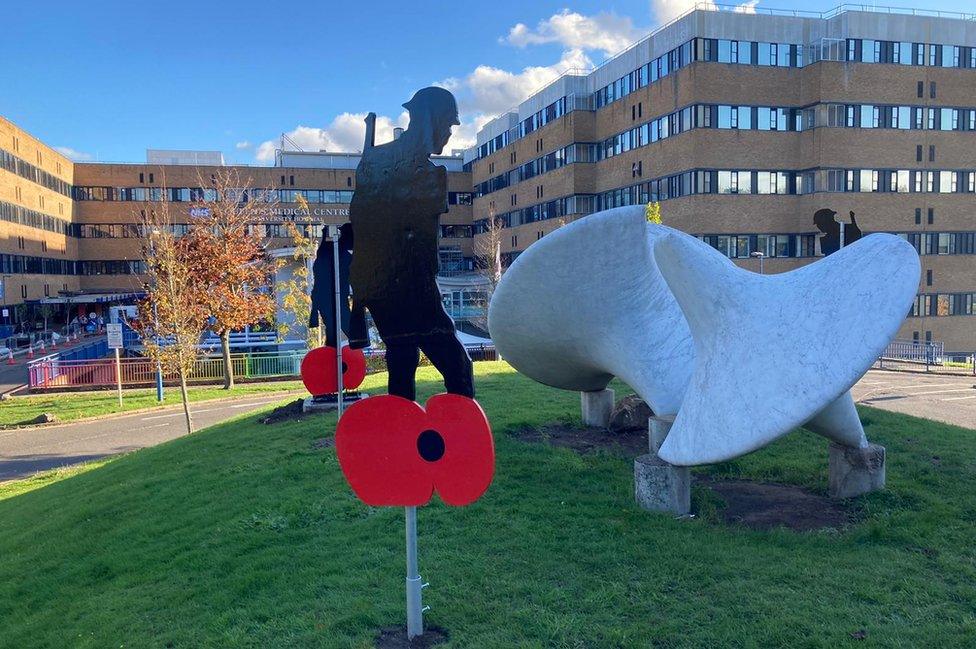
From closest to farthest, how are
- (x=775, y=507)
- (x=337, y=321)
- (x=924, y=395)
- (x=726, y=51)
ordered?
(x=775, y=507), (x=337, y=321), (x=924, y=395), (x=726, y=51)

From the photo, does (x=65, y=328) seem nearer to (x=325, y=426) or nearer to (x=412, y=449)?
(x=325, y=426)

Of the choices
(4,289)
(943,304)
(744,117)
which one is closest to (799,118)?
(744,117)

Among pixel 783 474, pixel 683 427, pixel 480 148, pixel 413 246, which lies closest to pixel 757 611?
pixel 683 427

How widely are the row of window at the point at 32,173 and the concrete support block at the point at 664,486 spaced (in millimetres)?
54322

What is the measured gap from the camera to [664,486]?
24.4ft

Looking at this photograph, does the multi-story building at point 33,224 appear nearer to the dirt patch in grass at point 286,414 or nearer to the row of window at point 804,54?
the dirt patch in grass at point 286,414

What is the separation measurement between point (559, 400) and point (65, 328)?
50.0 meters

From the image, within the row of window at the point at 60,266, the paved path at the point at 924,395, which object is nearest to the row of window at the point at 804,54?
the paved path at the point at 924,395

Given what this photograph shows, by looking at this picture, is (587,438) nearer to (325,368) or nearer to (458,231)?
(325,368)

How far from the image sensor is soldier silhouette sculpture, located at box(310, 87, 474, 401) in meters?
5.09

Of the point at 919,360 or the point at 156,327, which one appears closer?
the point at 156,327

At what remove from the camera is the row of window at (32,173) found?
4775cm

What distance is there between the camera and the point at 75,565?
755 cm

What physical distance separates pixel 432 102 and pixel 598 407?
7978 mm
